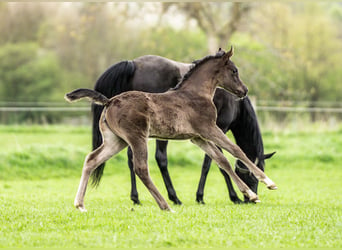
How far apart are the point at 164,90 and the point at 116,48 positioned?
28424mm

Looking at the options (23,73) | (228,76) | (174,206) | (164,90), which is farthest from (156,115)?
(23,73)

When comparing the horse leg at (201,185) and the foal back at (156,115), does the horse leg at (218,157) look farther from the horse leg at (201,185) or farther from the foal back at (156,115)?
the horse leg at (201,185)

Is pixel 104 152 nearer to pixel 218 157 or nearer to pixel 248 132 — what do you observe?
pixel 218 157

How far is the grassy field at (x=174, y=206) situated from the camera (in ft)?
16.3

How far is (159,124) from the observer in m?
6.45

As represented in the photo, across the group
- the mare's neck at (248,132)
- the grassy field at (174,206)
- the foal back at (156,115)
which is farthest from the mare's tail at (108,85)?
the mare's neck at (248,132)

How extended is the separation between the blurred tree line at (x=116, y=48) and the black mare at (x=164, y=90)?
1917 cm

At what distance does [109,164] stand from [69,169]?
1.06 meters

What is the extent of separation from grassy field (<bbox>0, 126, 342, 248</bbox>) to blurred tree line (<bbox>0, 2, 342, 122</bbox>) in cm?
1329

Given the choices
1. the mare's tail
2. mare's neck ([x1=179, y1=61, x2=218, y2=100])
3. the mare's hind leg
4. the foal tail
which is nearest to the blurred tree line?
the mare's tail

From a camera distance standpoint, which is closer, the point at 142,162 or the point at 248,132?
the point at 142,162

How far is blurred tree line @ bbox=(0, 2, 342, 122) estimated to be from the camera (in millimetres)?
32812

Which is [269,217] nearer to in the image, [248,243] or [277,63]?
[248,243]

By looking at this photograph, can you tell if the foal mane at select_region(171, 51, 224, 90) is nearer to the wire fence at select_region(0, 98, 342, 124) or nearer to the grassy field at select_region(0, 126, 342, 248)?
the grassy field at select_region(0, 126, 342, 248)
